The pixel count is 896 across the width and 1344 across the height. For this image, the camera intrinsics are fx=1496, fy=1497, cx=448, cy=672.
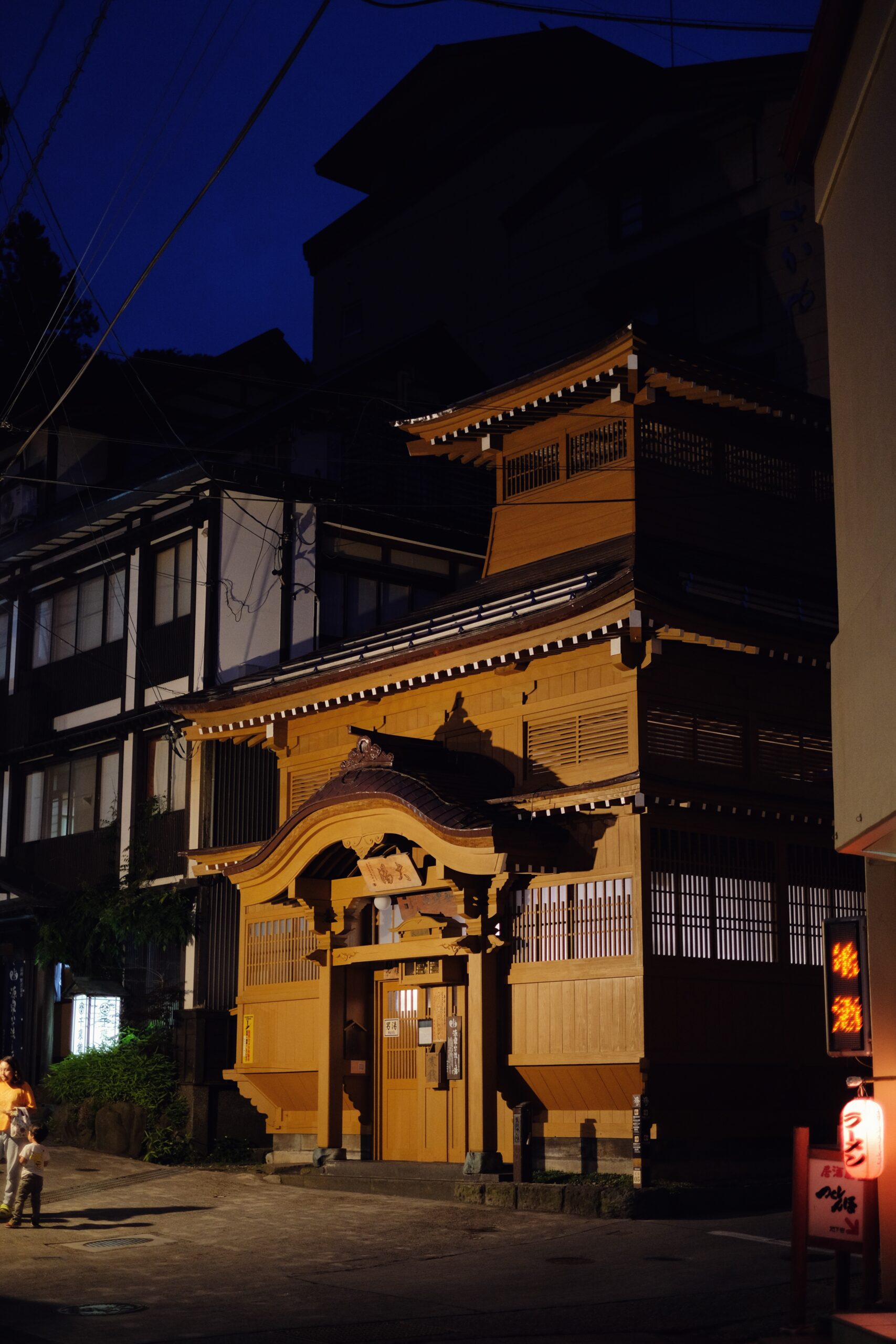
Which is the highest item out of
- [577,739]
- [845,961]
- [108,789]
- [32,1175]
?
[108,789]

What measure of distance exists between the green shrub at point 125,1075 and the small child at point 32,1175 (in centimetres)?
765

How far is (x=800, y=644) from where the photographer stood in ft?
65.8

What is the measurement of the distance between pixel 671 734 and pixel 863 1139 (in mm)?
8546

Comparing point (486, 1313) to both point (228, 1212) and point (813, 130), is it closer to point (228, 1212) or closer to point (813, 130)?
point (228, 1212)

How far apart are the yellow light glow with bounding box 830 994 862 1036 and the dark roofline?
7354 millimetres

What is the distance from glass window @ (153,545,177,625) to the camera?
29656 mm

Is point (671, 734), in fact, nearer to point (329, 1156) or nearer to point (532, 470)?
point (532, 470)

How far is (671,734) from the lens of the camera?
1959 centimetres

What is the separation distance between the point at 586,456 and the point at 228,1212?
11.9 metres

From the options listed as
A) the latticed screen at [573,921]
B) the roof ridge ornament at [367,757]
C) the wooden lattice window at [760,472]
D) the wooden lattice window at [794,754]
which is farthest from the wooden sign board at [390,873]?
the wooden lattice window at [760,472]

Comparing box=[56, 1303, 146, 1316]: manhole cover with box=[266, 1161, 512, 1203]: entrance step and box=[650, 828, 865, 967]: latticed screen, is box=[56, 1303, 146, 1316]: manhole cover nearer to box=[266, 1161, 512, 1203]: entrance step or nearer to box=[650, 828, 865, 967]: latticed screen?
box=[266, 1161, 512, 1203]: entrance step

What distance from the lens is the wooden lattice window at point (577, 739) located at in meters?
19.5

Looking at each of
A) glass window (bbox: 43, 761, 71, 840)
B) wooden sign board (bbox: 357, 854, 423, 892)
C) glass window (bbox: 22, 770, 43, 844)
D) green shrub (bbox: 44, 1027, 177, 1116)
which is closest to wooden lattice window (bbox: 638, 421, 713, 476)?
wooden sign board (bbox: 357, 854, 423, 892)

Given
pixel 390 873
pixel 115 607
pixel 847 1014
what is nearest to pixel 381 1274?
pixel 847 1014
